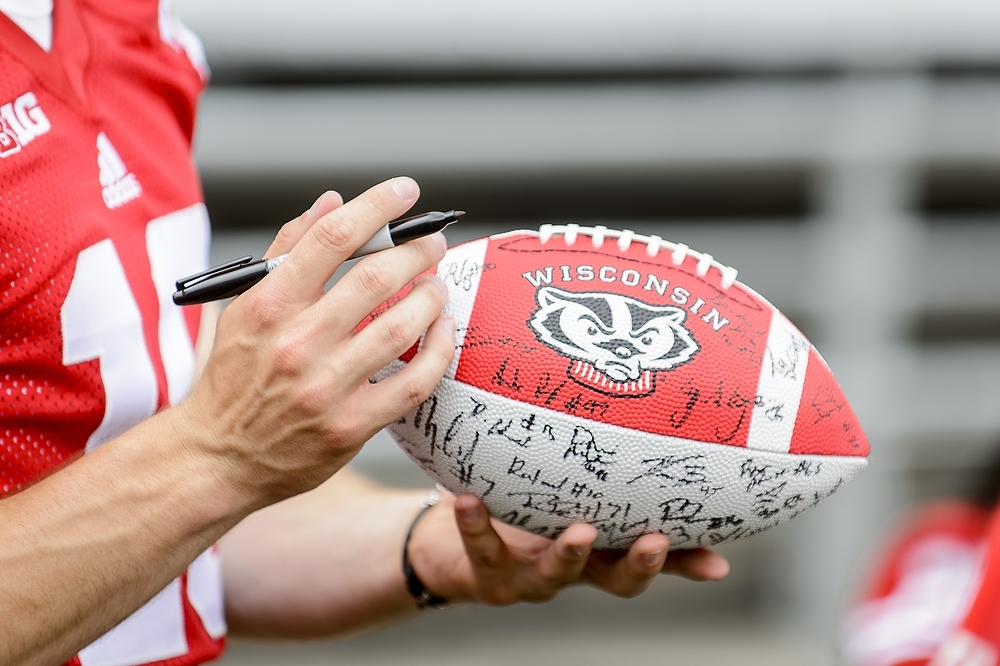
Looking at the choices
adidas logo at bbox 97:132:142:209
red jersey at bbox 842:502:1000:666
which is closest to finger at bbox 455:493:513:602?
adidas logo at bbox 97:132:142:209

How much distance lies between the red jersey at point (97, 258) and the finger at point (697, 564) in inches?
21.8

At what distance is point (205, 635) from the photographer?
1195 millimetres

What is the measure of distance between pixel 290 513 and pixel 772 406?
0.70 meters

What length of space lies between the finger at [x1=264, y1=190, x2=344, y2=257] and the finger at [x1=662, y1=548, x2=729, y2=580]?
576 mm

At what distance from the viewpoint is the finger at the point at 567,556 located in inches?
40.3

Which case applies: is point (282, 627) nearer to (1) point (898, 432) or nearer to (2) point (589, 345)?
(2) point (589, 345)

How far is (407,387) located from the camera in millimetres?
898

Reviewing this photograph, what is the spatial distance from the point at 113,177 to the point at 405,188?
40 cm

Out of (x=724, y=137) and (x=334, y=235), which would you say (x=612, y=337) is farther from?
(x=724, y=137)

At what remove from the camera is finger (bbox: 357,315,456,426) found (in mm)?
890

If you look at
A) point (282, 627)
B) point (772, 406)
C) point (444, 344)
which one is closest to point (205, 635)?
point (282, 627)
